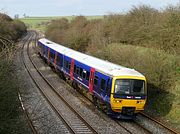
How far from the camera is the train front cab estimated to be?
57.7ft

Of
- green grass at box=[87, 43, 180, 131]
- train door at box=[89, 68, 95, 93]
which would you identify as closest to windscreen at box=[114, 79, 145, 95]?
green grass at box=[87, 43, 180, 131]

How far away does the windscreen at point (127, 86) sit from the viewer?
17.7m

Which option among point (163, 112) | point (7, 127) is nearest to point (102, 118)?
point (163, 112)

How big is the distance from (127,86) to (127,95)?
0.42 metres

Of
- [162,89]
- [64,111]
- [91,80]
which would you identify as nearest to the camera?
[64,111]

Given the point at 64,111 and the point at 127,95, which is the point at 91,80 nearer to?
the point at 64,111

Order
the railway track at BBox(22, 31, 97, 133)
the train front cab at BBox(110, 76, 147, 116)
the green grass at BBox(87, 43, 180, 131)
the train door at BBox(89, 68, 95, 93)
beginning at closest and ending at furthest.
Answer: the railway track at BBox(22, 31, 97, 133) < the train front cab at BBox(110, 76, 147, 116) < the green grass at BBox(87, 43, 180, 131) < the train door at BBox(89, 68, 95, 93)

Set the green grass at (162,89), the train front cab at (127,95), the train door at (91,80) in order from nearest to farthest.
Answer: the train front cab at (127,95), the green grass at (162,89), the train door at (91,80)

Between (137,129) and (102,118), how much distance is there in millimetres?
2345

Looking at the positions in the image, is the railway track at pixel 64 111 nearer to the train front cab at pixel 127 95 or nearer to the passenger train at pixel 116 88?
the passenger train at pixel 116 88

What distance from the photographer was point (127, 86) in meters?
17.8

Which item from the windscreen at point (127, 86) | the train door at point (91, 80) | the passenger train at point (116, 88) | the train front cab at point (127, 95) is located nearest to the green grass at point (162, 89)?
the train front cab at point (127, 95)

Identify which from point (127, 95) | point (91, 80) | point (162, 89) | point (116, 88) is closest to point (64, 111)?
point (91, 80)

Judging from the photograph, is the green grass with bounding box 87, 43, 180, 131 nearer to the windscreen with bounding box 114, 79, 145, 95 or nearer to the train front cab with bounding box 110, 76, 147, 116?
the train front cab with bounding box 110, 76, 147, 116
